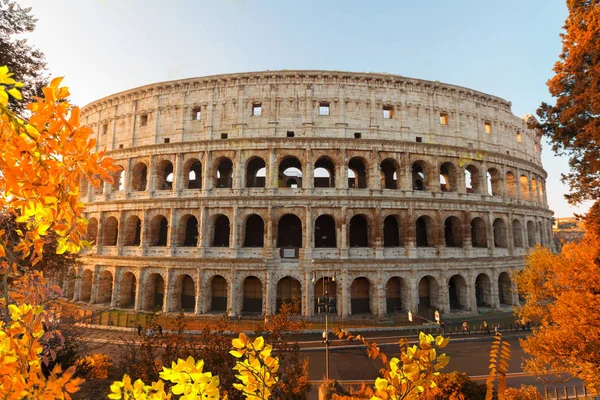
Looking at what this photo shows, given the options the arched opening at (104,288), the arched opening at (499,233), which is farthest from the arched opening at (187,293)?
the arched opening at (499,233)

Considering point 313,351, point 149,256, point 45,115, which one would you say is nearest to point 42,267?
point 149,256

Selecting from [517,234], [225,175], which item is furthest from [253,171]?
[517,234]

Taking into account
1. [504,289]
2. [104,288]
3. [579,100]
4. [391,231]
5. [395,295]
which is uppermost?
[579,100]

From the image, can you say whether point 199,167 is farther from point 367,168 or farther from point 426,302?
point 426,302

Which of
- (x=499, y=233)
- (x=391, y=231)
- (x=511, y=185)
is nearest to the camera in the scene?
(x=391, y=231)

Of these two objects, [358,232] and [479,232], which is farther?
[479,232]

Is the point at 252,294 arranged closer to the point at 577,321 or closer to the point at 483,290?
the point at 577,321

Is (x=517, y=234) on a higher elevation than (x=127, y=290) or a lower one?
higher

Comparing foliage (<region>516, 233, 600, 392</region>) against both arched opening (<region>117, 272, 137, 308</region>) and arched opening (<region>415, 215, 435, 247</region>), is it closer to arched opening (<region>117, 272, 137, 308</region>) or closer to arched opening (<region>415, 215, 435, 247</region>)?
arched opening (<region>415, 215, 435, 247</region>)
